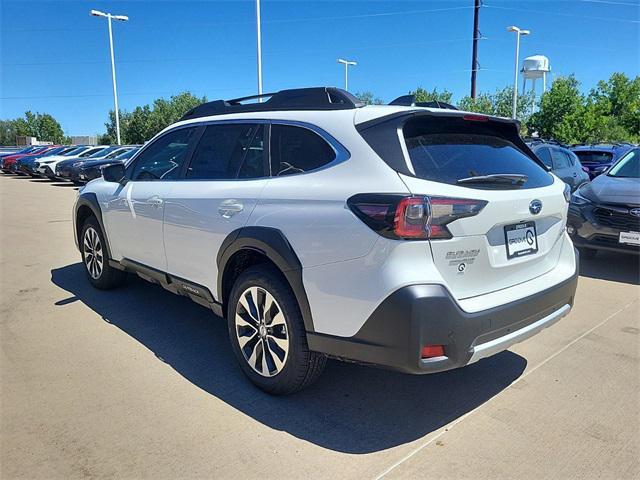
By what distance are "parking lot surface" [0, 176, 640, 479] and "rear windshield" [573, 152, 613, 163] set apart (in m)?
11.4

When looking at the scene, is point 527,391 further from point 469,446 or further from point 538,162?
point 538,162

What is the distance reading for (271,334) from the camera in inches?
125

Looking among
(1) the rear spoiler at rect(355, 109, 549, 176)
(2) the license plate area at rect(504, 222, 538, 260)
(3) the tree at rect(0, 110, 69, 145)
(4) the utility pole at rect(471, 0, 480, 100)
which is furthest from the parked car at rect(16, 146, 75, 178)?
(3) the tree at rect(0, 110, 69, 145)

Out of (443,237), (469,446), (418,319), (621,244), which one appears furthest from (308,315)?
(621,244)

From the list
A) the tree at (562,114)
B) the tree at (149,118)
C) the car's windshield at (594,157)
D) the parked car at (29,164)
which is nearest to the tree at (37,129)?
the tree at (149,118)

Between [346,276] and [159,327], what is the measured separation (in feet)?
8.17

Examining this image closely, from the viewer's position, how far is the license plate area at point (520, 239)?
2889 millimetres

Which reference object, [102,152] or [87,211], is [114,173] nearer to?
[87,211]

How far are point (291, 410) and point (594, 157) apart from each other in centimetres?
1457

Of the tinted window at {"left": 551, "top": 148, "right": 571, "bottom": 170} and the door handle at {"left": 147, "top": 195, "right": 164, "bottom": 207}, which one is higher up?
the tinted window at {"left": 551, "top": 148, "right": 571, "bottom": 170}

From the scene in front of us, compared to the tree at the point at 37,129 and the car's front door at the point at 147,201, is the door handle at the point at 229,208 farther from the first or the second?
the tree at the point at 37,129

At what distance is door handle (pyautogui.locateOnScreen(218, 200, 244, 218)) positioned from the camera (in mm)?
3348

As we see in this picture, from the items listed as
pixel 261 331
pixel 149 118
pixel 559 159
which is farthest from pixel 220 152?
pixel 149 118

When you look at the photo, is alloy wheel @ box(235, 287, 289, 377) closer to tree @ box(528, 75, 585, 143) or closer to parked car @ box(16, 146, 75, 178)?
parked car @ box(16, 146, 75, 178)
